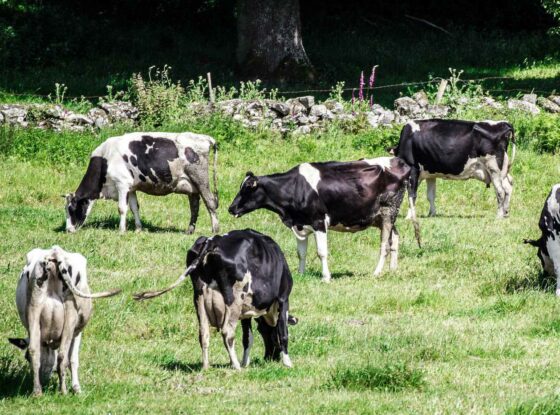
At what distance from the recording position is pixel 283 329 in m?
11.5

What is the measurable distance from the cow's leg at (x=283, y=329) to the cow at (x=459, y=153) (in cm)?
1072

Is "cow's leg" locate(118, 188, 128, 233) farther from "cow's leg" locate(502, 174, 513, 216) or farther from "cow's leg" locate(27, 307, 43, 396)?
"cow's leg" locate(27, 307, 43, 396)

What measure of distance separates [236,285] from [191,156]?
32.5 ft

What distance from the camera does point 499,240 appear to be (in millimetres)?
18656

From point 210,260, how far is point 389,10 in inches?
1288

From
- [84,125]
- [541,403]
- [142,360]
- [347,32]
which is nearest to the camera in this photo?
[541,403]

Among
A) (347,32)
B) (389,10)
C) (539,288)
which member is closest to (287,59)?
(347,32)

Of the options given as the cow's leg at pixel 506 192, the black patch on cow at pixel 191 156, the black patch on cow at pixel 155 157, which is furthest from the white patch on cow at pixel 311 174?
the cow's leg at pixel 506 192

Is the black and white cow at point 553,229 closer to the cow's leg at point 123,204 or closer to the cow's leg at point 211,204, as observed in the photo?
the cow's leg at point 211,204

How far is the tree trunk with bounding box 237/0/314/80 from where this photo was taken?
3406cm

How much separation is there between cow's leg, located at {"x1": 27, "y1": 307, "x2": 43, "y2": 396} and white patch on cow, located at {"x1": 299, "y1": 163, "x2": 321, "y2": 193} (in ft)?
25.3

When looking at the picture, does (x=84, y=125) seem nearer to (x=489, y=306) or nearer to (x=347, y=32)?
(x=489, y=306)

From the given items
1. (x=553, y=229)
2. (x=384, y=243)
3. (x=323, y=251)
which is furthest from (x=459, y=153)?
(x=553, y=229)

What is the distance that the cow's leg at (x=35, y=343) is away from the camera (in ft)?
32.2
